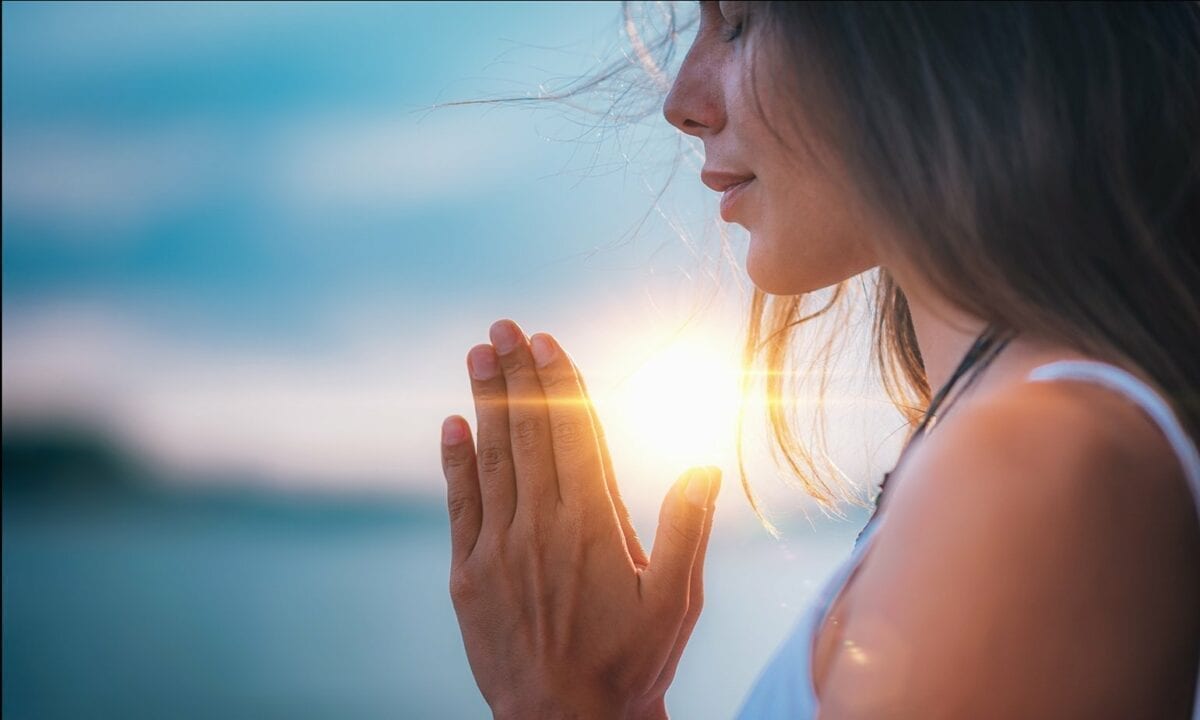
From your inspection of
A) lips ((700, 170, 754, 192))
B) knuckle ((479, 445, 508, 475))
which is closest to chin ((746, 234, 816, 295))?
lips ((700, 170, 754, 192))

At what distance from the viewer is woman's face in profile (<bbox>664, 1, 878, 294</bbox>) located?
1.82 m

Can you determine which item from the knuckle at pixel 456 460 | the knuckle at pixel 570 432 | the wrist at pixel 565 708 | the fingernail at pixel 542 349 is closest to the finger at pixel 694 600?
the wrist at pixel 565 708

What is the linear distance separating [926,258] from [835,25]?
0.38m

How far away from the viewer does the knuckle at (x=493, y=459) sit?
82.1 inches

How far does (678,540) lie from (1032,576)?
2.71ft

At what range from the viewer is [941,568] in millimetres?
1206

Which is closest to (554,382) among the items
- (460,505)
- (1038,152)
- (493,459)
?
(493,459)

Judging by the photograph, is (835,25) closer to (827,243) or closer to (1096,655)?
(827,243)

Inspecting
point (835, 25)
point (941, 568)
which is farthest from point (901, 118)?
point (941, 568)

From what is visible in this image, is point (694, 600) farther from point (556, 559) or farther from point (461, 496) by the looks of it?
point (461, 496)

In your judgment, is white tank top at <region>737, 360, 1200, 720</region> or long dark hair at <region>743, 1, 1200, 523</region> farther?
long dark hair at <region>743, 1, 1200, 523</region>

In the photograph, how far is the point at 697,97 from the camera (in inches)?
81.7

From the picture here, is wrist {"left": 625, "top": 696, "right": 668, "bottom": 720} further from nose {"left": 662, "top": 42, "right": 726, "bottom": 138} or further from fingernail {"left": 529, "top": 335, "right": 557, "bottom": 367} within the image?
nose {"left": 662, "top": 42, "right": 726, "bottom": 138}

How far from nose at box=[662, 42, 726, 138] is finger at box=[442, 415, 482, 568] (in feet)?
2.48
